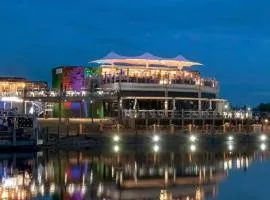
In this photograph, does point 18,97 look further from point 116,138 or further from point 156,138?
point 156,138

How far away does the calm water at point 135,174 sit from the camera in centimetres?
3266

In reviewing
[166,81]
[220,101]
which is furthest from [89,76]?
[220,101]

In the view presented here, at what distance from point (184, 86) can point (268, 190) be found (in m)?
42.7

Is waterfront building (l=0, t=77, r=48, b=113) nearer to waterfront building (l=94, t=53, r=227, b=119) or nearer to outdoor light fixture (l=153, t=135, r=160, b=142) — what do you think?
waterfront building (l=94, t=53, r=227, b=119)

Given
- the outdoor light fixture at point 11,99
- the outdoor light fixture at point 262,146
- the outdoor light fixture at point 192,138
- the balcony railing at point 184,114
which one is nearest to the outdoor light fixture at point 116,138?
the outdoor light fixture at point 192,138

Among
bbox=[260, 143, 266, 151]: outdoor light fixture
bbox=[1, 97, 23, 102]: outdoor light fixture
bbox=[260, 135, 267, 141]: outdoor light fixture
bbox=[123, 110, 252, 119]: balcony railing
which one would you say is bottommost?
bbox=[260, 143, 266, 151]: outdoor light fixture

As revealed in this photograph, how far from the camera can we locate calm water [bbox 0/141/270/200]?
1286 inches

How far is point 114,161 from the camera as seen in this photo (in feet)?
158

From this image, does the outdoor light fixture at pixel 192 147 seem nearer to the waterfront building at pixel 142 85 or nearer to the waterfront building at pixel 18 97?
the waterfront building at pixel 142 85

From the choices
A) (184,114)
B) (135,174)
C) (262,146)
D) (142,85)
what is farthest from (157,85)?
(135,174)

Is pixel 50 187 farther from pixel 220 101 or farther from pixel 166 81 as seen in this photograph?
pixel 220 101

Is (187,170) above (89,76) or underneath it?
underneath

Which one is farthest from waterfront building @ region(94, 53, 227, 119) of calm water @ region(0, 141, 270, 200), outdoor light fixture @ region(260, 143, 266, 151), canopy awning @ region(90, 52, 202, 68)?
calm water @ region(0, 141, 270, 200)

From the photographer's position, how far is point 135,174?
4094 cm
